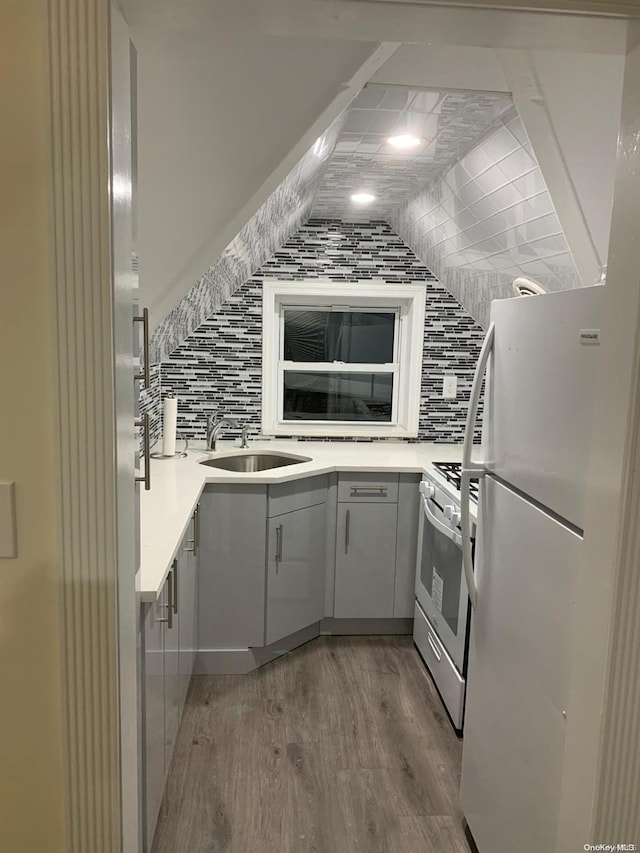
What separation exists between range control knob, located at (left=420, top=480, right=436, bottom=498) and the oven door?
2cm

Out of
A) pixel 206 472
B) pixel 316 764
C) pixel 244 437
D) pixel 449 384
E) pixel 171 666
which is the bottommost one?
pixel 316 764

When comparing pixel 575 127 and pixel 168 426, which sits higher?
pixel 575 127

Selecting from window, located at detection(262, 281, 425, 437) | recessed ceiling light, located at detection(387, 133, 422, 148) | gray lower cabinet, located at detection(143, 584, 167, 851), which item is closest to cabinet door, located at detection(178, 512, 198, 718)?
gray lower cabinet, located at detection(143, 584, 167, 851)

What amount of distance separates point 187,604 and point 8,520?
164 centimetres

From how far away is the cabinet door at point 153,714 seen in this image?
168 cm

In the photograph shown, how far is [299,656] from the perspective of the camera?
3186mm

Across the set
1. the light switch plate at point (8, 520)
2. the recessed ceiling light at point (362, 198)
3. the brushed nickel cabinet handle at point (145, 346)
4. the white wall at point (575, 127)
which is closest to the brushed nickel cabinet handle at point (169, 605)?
the brushed nickel cabinet handle at point (145, 346)

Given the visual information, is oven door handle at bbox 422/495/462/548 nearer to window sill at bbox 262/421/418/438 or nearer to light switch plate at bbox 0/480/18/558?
window sill at bbox 262/421/418/438

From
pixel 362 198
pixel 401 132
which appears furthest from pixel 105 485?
pixel 362 198

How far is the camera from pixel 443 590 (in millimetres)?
2812

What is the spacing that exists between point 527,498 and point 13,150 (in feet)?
4.34

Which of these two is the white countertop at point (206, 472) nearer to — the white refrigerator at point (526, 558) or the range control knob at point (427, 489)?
the range control knob at point (427, 489)

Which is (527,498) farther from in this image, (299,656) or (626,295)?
(299,656)

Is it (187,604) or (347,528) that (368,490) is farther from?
(187,604)
